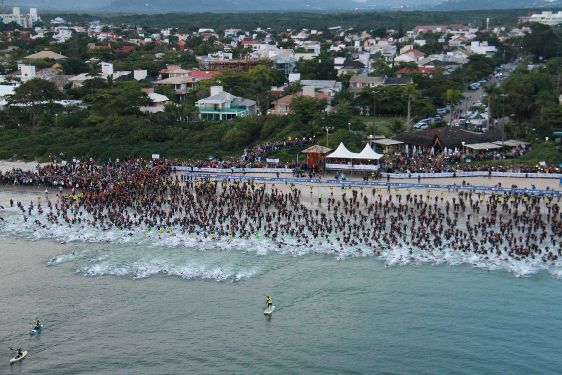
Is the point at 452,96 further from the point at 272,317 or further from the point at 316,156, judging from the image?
the point at 272,317

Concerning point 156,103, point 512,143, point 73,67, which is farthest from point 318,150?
point 73,67

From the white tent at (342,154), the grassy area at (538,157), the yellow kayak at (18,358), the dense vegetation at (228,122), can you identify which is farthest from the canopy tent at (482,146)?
the yellow kayak at (18,358)

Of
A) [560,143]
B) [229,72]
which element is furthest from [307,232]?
[229,72]

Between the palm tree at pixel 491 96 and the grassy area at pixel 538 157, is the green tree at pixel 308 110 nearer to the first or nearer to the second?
the palm tree at pixel 491 96

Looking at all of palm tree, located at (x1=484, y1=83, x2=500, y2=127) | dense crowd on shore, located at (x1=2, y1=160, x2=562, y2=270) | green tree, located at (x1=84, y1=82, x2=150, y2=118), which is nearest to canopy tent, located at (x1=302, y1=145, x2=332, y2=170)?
dense crowd on shore, located at (x1=2, y1=160, x2=562, y2=270)

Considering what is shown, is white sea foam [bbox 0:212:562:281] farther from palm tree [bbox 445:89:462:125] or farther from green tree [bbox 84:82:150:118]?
palm tree [bbox 445:89:462:125]
